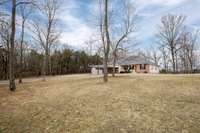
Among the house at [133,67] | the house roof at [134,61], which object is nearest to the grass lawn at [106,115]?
the house at [133,67]

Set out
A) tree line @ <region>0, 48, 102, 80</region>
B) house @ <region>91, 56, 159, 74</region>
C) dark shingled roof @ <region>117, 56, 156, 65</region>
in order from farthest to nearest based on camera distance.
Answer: dark shingled roof @ <region>117, 56, 156, 65</region>
house @ <region>91, 56, 159, 74</region>
tree line @ <region>0, 48, 102, 80</region>

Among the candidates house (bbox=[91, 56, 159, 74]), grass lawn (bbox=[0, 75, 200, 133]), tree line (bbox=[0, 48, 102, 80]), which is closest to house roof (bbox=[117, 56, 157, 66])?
house (bbox=[91, 56, 159, 74])

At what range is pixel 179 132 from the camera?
6.12 m

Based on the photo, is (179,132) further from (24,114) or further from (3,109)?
(3,109)

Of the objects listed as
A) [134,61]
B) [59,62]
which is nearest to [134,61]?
[134,61]

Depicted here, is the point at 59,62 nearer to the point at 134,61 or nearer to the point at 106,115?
the point at 134,61

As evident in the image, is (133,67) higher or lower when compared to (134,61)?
lower

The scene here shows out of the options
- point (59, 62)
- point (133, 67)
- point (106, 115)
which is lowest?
point (106, 115)

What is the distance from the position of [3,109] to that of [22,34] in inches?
614

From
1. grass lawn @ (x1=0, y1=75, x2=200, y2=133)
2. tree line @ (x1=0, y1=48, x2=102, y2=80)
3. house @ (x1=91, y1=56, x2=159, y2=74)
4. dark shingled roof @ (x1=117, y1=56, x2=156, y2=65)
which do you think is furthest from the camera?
dark shingled roof @ (x1=117, y1=56, x2=156, y2=65)

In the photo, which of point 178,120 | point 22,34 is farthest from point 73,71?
point 178,120

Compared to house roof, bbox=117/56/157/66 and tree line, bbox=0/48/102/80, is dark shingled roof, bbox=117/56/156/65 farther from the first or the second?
tree line, bbox=0/48/102/80

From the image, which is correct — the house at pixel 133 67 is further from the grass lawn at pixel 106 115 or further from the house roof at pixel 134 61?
the grass lawn at pixel 106 115

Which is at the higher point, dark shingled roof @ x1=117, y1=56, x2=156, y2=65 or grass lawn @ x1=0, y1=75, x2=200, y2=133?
dark shingled roof @ x1=117, y1=56, x2=156, y2=65
